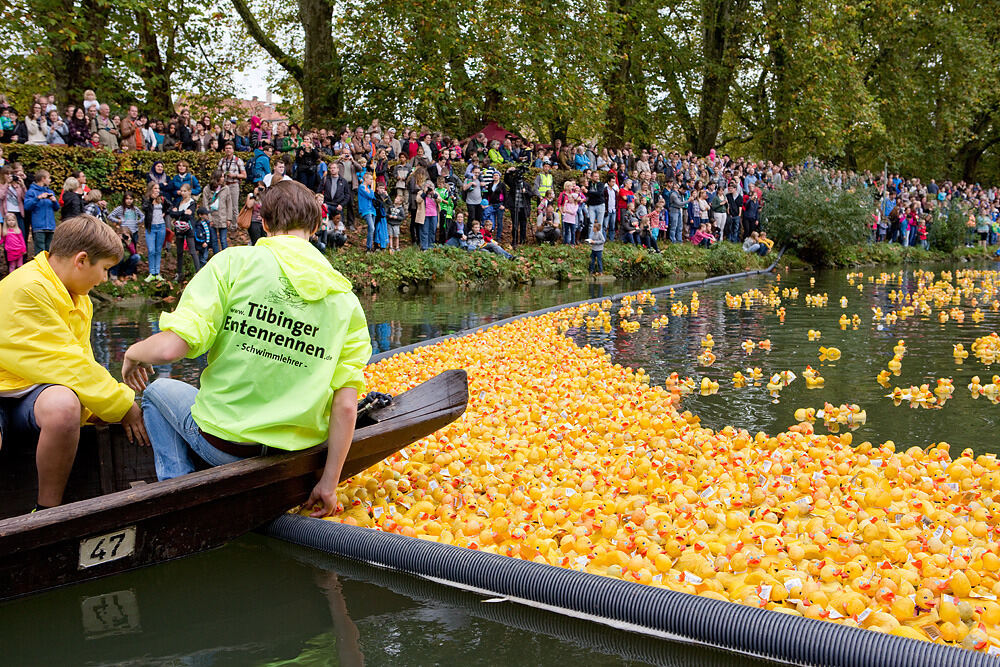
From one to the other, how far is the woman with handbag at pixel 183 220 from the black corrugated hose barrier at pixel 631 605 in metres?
13.0

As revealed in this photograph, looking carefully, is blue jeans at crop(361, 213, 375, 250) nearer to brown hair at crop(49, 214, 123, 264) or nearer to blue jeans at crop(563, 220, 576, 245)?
blue jeans at crop(563, 220, 576, 245)

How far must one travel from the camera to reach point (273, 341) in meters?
3.77

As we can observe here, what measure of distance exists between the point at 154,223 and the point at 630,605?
564 inches

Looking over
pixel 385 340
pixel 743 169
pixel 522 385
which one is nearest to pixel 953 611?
pixel 522 385

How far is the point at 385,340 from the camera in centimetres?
1113

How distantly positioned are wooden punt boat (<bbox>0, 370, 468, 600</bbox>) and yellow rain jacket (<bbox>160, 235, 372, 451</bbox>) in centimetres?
19

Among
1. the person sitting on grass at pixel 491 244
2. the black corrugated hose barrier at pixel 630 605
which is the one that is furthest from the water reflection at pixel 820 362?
the person sitting on grass at pixel 491 244

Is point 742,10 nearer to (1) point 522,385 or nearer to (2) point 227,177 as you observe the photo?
(2) point 227,177

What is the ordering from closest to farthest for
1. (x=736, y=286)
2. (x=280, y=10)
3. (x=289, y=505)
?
1. (x=289, y=505)
2. (x=736, y=286)
3. (x=280, y=10)

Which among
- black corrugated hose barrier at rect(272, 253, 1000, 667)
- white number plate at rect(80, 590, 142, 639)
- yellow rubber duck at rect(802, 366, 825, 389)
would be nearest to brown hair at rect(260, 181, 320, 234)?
black corrugated hose barrier at rect(272, 253, 1000, 667)

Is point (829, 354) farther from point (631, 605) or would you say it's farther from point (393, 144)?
point (393, 144)

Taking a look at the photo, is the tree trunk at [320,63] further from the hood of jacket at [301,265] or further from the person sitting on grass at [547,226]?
the hood of jacket at [301,265]

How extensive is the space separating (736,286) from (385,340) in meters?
10.3

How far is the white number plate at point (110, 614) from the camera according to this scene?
11.3 ft
